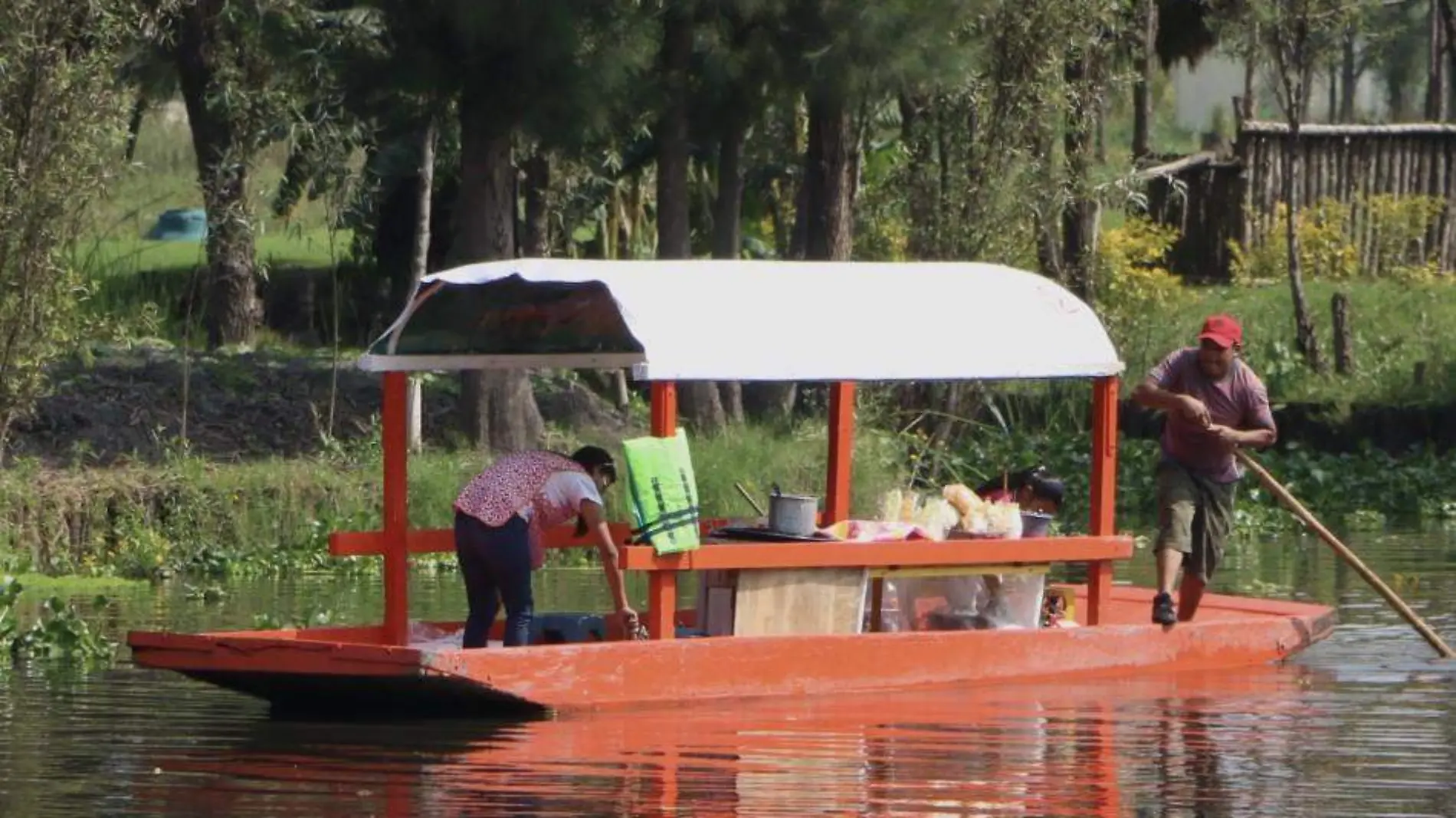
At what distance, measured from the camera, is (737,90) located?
23953mm

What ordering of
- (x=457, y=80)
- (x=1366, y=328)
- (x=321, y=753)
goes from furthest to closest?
(x=1366, y=328) → (x=457, y=80) → (x=321, y=753)

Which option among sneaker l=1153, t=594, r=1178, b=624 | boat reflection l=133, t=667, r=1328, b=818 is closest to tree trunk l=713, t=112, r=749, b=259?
sneaker l=1153, t=594, r=1178, b=624

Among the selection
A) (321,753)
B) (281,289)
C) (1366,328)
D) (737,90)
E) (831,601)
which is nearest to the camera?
(321,753)

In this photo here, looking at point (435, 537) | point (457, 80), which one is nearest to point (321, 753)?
point (435, 537)

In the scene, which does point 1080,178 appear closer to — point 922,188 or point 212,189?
point 922,188

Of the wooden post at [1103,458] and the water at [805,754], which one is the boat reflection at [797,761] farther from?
the wooden post at [1103,458]

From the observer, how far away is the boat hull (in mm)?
12664

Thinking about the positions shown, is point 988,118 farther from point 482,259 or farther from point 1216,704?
point 1216,704

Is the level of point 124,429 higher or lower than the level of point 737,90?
lower

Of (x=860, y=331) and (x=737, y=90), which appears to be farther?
(x=737, y=90)

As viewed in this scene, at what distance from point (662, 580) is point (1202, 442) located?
332 centimetres

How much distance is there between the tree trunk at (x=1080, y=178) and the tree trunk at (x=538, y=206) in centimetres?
503

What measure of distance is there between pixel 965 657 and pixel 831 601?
0.80 metres

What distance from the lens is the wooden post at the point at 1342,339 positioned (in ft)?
95.0
